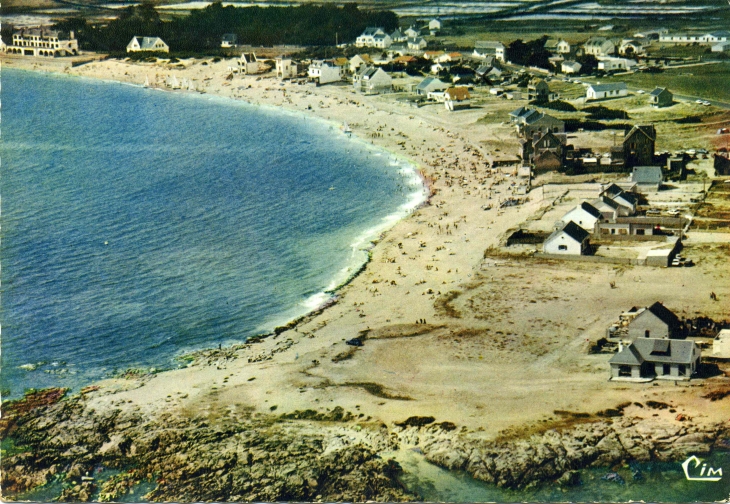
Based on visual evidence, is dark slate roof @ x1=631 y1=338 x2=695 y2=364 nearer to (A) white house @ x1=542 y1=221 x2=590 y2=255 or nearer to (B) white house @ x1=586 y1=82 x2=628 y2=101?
(A) white house @ x1=542 y1=221 x2=590 y2=255

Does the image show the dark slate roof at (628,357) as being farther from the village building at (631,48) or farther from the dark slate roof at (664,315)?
the village building at (631,48)

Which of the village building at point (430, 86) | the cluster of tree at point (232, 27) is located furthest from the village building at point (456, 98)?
the cluster of tree at point (232, 27)

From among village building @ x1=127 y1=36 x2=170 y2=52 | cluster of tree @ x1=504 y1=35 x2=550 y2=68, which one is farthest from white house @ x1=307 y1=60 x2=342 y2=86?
village building @ x1=127 y1=36 x2=170 y2=52

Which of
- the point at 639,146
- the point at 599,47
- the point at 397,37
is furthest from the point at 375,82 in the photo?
the point at 639,146

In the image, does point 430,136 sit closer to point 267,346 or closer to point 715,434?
point 267,346

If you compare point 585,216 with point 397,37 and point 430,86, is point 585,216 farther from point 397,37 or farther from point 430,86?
point 397,37
